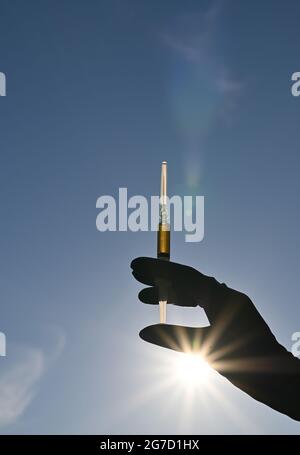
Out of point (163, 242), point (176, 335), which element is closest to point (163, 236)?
point (163, 242)

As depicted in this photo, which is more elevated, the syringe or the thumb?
the syringe

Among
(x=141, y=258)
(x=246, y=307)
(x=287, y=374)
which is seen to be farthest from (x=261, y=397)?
(x=141, y=258)

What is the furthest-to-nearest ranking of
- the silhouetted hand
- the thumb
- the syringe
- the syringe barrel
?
the syringe barrel < the syringe < the thumb < the silhouetted hand

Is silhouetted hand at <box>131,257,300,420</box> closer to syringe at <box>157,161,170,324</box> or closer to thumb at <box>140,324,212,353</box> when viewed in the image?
thumb at <box>140,324,212,353</box>

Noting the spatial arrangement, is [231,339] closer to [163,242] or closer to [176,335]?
[176,335]

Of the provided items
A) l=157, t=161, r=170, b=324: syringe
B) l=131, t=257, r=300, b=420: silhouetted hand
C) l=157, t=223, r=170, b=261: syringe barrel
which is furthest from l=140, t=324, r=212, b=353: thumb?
l=157, t=223, r=170, b=261: syringe barrel

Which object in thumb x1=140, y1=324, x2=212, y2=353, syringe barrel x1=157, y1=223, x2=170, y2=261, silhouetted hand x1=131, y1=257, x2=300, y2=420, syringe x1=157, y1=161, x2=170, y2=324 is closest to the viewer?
silhouetted hand x1=131, y1=257, x2=300, y2=420
